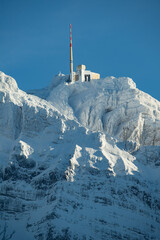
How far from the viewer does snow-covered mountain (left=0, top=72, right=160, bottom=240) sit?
143125 millimetres

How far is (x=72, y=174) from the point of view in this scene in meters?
148

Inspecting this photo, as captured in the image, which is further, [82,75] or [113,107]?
[82,75]

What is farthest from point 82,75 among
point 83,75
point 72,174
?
point 72,174

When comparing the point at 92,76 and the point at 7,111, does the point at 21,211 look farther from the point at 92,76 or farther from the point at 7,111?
the point at 92,76

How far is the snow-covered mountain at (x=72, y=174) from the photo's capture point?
143 meters

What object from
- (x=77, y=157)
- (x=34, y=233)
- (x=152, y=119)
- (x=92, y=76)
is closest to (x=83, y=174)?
(x=77, y=157)

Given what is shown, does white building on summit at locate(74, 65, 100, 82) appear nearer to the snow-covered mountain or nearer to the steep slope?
the steep slope

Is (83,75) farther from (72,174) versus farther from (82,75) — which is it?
(72,174)

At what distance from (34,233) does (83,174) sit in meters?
13.0

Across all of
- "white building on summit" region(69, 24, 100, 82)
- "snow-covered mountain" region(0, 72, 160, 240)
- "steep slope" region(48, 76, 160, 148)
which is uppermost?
"white building on summit" region(69, 24, 100, 82)

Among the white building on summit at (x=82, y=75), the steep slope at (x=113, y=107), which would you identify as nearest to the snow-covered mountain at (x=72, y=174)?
the steep slope at (x=113, y=107)

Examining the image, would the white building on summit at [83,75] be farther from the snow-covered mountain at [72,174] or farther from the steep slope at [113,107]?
the snow-covered mountain at [72,174]

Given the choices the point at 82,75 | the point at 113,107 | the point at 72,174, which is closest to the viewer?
the point at 72,174

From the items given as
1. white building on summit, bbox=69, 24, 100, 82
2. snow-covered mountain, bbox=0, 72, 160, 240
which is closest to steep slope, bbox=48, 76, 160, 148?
snow-covered mountain, bbox=0, 72, 160, 240
